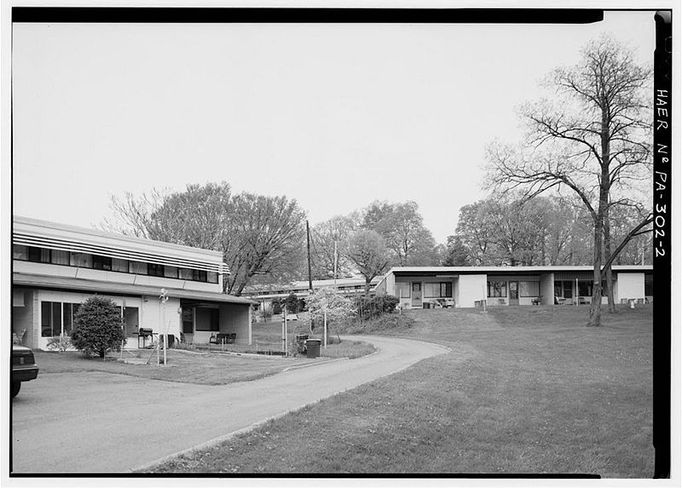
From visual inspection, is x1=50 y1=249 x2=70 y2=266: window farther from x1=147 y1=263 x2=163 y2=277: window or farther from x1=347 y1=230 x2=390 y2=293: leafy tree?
x1=347 y1=230 x2=390 y2=293: leafy tree

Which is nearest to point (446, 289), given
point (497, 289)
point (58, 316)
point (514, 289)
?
point (497, 289)

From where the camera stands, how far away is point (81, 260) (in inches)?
239

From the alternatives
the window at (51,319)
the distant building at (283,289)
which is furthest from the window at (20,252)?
the distant building at (283,289)

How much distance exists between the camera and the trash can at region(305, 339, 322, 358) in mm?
10581

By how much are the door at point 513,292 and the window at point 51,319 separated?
15.5 ft

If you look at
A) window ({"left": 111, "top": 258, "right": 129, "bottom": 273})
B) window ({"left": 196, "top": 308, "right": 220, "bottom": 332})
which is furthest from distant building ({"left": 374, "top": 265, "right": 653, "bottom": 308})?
window ({"left": 111, "top": 258, "right": 129, "bottom": 273})

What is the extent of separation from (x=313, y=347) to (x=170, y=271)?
181 inches

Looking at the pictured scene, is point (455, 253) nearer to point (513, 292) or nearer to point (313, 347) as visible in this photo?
point (513, 292)

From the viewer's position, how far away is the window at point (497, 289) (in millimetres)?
8016

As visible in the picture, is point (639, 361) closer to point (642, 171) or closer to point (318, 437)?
point (642, 171)

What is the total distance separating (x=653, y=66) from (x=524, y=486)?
3.45 m

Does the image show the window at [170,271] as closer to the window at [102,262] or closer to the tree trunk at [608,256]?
the window at [102,262]

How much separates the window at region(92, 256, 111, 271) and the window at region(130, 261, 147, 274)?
0.23 meters

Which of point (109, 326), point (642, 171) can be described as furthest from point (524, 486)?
point (109, 326)
